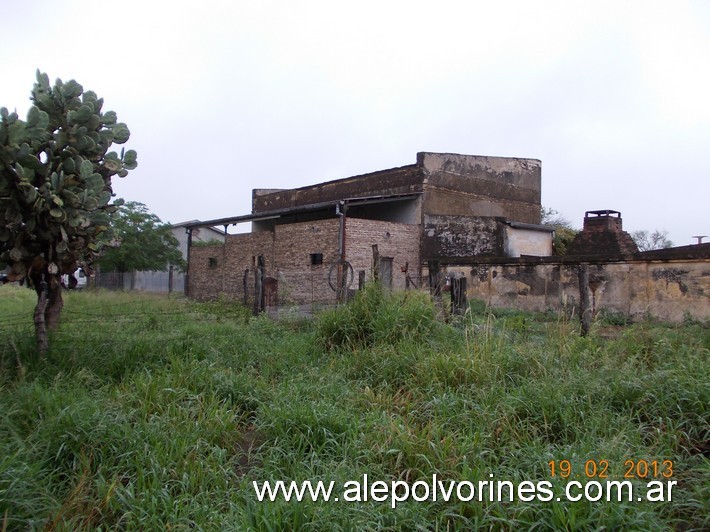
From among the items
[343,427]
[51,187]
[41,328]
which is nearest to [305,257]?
[41,328]

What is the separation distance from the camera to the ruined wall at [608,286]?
1148cm

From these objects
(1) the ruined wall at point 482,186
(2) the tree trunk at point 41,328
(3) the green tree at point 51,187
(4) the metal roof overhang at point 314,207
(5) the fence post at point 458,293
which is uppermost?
(1) the ruined wall at point 482,186

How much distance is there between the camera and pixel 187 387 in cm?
466

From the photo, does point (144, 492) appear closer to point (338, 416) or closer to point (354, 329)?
point (338, 416)

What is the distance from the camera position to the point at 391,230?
60.0ft

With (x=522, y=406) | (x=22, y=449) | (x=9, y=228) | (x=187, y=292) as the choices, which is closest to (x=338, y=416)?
(x=522, y=406)

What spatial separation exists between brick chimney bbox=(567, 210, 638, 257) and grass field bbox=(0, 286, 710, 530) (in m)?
14.0

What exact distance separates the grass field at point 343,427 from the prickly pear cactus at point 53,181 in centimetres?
105

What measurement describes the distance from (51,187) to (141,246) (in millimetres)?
22657

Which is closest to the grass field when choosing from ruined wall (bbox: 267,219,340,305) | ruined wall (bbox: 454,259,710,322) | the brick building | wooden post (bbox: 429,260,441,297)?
wooden post (bbox: 429,260,441,297)

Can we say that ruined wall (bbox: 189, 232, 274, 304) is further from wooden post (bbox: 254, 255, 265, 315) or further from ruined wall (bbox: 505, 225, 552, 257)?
wooden post (bbox: 254, 255, 265, 315)

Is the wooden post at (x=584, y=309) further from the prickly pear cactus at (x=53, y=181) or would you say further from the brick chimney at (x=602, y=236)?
the brick chimney at (x=602, y=236)

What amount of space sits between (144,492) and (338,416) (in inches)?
57.1
